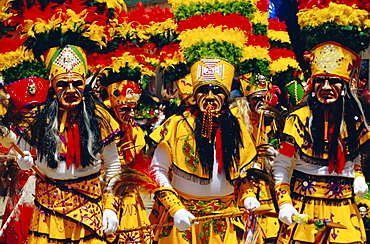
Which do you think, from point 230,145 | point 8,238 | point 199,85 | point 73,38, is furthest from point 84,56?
point 8,238

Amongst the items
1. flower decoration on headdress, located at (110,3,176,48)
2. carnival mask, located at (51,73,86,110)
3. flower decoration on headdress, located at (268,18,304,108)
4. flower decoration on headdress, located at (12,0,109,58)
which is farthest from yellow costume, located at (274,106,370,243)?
flower decoration on headdress, located at (268,18,304,108)

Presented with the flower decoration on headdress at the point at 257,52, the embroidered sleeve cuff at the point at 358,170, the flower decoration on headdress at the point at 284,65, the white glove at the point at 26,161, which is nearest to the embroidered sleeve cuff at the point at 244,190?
the embroidered sleeve cuff at the point at 358,170

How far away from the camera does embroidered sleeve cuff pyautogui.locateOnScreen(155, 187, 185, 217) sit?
15.7 ft

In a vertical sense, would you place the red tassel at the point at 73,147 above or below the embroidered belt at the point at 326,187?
above

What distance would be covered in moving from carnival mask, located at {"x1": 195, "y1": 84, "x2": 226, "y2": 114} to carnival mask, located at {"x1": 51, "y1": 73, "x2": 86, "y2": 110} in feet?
3.36

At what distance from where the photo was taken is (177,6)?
5664 mm

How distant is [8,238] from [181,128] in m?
3.14

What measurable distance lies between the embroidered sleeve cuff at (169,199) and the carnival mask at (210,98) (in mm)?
683

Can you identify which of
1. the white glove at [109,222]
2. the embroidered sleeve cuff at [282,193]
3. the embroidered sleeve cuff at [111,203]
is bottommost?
the white glove at [109,222]

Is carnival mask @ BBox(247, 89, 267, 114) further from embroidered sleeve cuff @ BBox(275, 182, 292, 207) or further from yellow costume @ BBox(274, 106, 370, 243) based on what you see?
embroidered sleeve cuff @ BBox(275, 182, 292, 207)

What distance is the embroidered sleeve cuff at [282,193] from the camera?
514 cm

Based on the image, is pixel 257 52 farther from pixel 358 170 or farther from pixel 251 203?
pixel 251 203

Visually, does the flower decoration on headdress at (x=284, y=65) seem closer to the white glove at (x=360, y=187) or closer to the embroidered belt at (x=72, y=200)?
the white glove at (x=360, y=187)

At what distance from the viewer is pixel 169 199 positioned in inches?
190
